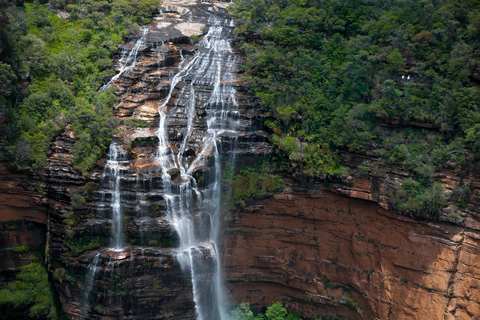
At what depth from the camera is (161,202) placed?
2147cm

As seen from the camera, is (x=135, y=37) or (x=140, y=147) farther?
(x=135, y=37)

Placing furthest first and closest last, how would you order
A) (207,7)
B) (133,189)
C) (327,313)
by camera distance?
1. (207,7)
2. (327,313)
3. (133,189)

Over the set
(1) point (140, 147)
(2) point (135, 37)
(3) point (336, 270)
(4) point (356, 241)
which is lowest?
(3) point (336, 270)

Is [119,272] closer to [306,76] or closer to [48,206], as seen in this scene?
[48,206]

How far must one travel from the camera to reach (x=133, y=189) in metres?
21.5

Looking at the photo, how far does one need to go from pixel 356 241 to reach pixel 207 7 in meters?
27.0

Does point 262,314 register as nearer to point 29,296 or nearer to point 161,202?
point 161,202

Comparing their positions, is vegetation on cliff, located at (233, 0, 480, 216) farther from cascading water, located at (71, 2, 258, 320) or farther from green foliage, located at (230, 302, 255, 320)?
green foliage, located at (230, 302, 255, 320)

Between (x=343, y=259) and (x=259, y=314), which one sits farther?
(x=259, y=314)

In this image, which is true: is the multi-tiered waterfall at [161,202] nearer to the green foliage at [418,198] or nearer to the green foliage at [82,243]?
the green foliage at [82,243]

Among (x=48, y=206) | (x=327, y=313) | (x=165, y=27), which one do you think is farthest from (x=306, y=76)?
(x=48, y=206)

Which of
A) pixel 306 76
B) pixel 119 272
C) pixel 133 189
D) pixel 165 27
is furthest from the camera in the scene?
pixel 165 27

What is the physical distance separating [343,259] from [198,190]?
397 inches

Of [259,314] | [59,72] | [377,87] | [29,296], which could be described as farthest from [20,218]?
[377,87]
